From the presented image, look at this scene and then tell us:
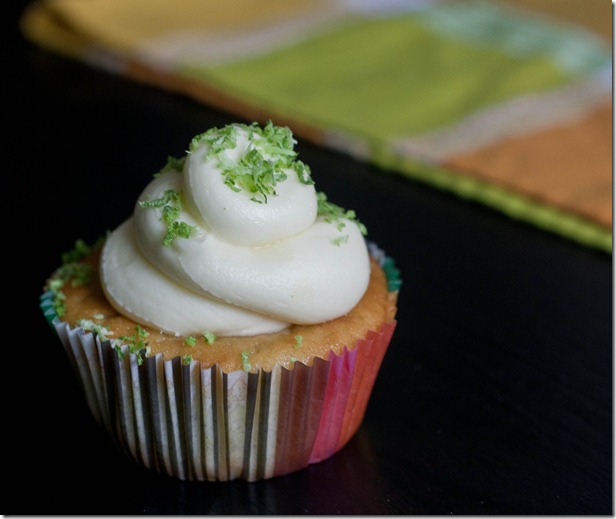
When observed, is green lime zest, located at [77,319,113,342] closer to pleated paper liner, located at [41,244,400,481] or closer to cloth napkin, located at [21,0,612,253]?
pleated paper liner, located at [41,244,400,481]

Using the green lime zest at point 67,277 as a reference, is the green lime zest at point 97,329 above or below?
above

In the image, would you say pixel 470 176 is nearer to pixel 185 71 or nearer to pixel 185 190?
pixel 185 71

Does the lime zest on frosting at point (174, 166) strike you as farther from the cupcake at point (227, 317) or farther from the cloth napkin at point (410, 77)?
the cloth napkin at point (410, 77)

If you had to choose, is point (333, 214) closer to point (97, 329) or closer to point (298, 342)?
point (298, 342)

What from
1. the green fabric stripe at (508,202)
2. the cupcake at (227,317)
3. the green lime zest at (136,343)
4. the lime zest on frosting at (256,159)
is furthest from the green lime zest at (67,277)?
the green fabric stripe at (508,202)

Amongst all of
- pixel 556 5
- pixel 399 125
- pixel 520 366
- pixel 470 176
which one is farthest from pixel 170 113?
pixel 556 5

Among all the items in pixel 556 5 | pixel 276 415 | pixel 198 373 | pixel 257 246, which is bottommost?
pixel 556 5

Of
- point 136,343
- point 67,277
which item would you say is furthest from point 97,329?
point 67,277
